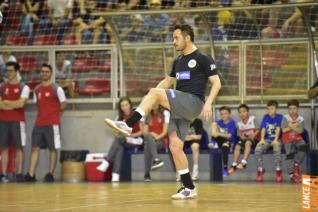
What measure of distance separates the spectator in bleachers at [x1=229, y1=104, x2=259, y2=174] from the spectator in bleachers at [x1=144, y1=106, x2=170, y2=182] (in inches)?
61.3

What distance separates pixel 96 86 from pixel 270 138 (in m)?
4.29

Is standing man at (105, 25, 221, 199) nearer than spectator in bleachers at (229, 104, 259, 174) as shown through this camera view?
Yes

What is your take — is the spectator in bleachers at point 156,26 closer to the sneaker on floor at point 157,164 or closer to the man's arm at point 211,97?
the sneaker on floor at point 157,164

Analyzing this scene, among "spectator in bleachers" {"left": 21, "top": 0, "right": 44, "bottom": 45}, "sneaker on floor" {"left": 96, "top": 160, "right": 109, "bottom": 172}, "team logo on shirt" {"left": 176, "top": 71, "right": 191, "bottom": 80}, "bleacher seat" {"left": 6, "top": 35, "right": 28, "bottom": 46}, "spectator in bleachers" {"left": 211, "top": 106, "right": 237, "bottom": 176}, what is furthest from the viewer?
"spectator in bleachers" {"left": 21, "top": 0, "right": 44, "bottom": 45}

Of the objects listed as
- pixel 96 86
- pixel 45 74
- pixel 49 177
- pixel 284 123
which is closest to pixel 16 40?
pixel 45 74

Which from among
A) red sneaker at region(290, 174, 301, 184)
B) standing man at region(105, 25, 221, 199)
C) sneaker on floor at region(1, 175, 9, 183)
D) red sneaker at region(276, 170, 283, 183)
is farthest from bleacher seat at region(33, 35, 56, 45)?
standing man at region(105, 25, 221, 199)

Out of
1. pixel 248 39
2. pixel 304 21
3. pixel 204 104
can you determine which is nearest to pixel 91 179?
pixel 248 39

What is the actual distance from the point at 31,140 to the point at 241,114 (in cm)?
495

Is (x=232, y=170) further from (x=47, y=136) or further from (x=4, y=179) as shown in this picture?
(x=4, y=179)

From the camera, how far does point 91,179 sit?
672 inches

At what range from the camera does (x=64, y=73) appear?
18.2 metres

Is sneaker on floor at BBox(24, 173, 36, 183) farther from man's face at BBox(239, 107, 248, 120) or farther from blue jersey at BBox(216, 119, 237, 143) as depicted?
man's face at BBox(239, 107, 248, 120)

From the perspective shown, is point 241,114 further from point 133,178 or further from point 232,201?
point 232,201

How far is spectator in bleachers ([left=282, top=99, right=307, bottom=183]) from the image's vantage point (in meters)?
15.9
